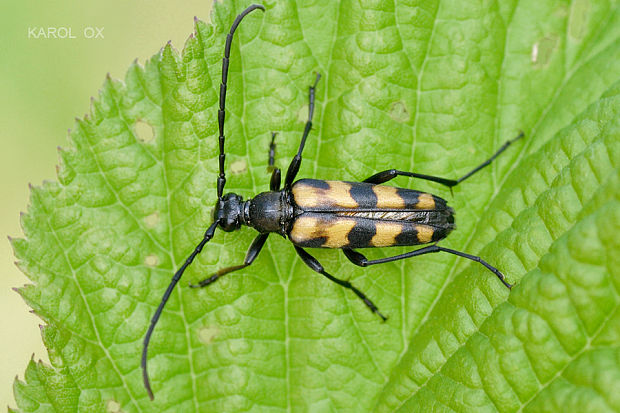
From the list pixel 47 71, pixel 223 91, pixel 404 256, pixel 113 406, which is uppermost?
pixel 47 71

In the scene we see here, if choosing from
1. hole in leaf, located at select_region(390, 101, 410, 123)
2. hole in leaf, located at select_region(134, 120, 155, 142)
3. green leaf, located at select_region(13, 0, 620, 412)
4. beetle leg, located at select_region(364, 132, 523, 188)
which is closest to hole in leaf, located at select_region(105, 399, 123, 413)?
green leaf, located at select_region(13, 0, 620, 412)

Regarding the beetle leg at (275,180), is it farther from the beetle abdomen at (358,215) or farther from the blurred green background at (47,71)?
the blurred green background at (47,71)

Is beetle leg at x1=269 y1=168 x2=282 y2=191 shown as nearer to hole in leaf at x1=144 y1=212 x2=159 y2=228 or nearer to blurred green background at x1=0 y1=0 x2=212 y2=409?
hole in leaf at x1=144 y1=212 x2=159 y2=228

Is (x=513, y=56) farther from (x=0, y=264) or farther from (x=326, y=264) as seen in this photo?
(x=0, y=264)

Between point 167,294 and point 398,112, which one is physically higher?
point 398,112

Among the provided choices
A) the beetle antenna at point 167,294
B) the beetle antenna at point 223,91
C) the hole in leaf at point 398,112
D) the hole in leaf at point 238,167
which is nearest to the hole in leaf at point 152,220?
the beetle antenna at point 167,294

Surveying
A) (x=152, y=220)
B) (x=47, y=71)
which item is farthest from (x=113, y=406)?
(x=47, y=71)

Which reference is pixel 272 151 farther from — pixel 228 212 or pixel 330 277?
→ pixel 330 277
